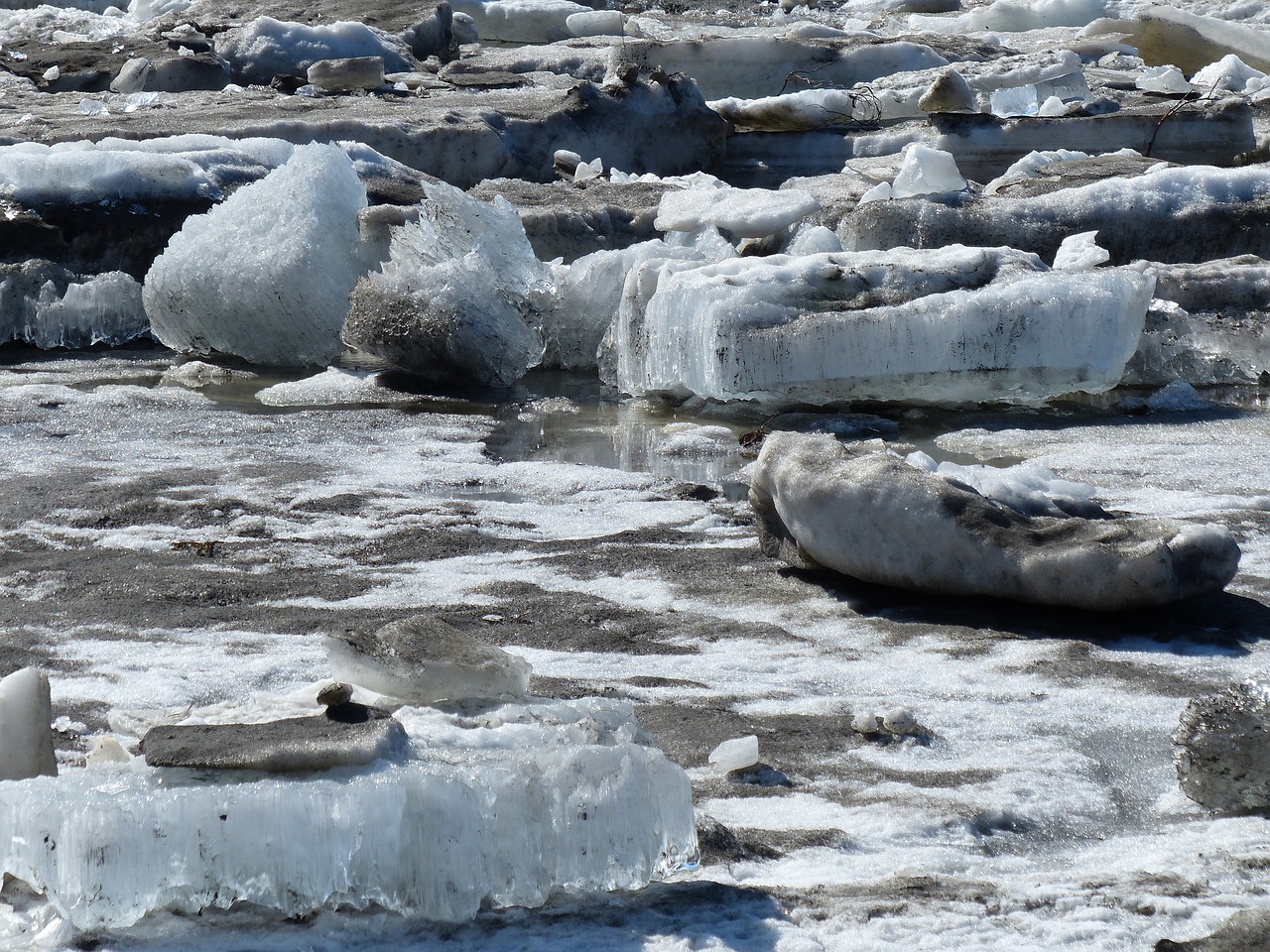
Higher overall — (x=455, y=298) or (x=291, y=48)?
(x=291, y=48)

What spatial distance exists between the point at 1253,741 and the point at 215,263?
5.21 meters

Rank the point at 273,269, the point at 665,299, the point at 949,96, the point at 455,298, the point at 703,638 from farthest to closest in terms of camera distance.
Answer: the point at 949,96
the point at 273,269
the point at 455,298
the point at 665,299
the point at 703,638

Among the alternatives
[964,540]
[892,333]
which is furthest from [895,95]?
[964,540]

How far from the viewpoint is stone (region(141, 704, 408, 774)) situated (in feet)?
5.88

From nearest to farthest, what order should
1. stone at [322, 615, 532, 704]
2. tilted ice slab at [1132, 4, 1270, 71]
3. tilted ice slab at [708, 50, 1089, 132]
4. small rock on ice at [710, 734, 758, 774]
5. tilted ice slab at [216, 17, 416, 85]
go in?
1. stone at [322, 615, 532, 704]
2. small rock on ice at [710, 734, 758, 774]
3. tilted ice slab at [708, 50, 1089, 132]
4. tilted ice slab at [216, 17, 416, 85]
5. tilted ice slab at [1132, 4, 1270, 71]

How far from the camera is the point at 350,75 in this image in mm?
10867

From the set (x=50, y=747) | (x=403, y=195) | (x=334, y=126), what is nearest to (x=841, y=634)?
(x=50, y=747)

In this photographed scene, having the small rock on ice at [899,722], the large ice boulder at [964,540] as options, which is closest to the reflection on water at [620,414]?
the large ice boulder at [964,540]

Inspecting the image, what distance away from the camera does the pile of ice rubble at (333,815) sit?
169 cm

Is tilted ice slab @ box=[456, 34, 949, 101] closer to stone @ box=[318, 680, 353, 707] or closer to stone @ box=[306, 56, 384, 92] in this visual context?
stone @ box=[306, 56, 384, 92]

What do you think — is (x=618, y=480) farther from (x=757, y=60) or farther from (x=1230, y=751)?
(x=757, y=60)

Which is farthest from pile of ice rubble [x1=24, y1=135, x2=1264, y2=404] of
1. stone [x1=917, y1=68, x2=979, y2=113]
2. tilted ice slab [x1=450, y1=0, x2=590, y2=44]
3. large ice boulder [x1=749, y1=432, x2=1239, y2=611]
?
tilted ice slab [x1=450, y1=0, x2=590, y2=44]

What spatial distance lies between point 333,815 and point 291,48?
37.9 ft

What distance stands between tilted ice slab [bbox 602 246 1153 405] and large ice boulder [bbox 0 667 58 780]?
3535mm
